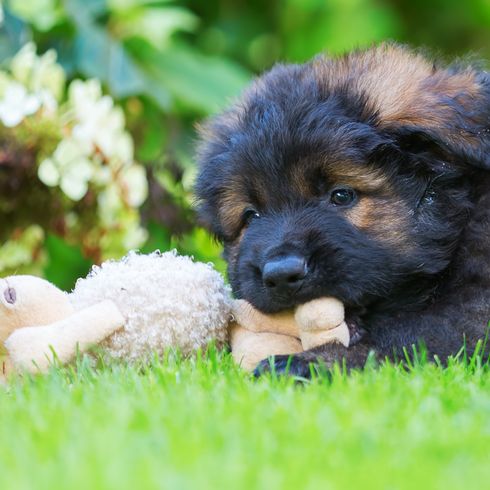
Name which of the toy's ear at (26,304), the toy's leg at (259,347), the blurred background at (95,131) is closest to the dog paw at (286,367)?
the toy's leg at (259,347)

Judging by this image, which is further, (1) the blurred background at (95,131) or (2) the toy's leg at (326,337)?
(1) the blurred background at (95,131)

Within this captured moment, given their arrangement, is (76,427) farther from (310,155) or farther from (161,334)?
(310,155)

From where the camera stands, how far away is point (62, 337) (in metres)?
3.28

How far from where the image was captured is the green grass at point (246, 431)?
190cm

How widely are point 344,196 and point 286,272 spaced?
410 millimetres

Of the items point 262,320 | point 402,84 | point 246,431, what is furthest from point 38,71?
point 246,431

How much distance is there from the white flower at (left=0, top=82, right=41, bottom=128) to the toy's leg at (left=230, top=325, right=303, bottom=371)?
256 cm

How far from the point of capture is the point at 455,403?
101 inches

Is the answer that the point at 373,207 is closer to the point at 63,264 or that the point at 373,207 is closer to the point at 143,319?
the point at 143,319

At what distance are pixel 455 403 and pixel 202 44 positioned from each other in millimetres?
5844

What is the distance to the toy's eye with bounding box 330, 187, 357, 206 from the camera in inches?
136

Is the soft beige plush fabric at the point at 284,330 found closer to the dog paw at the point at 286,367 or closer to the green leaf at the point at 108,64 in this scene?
the dog paw at the point at 286,367

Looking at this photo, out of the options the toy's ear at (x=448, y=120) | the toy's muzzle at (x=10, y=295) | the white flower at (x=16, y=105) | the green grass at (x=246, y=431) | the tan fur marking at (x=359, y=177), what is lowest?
the green grass at (x=246, y=431)

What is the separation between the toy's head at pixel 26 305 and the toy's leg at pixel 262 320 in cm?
60
